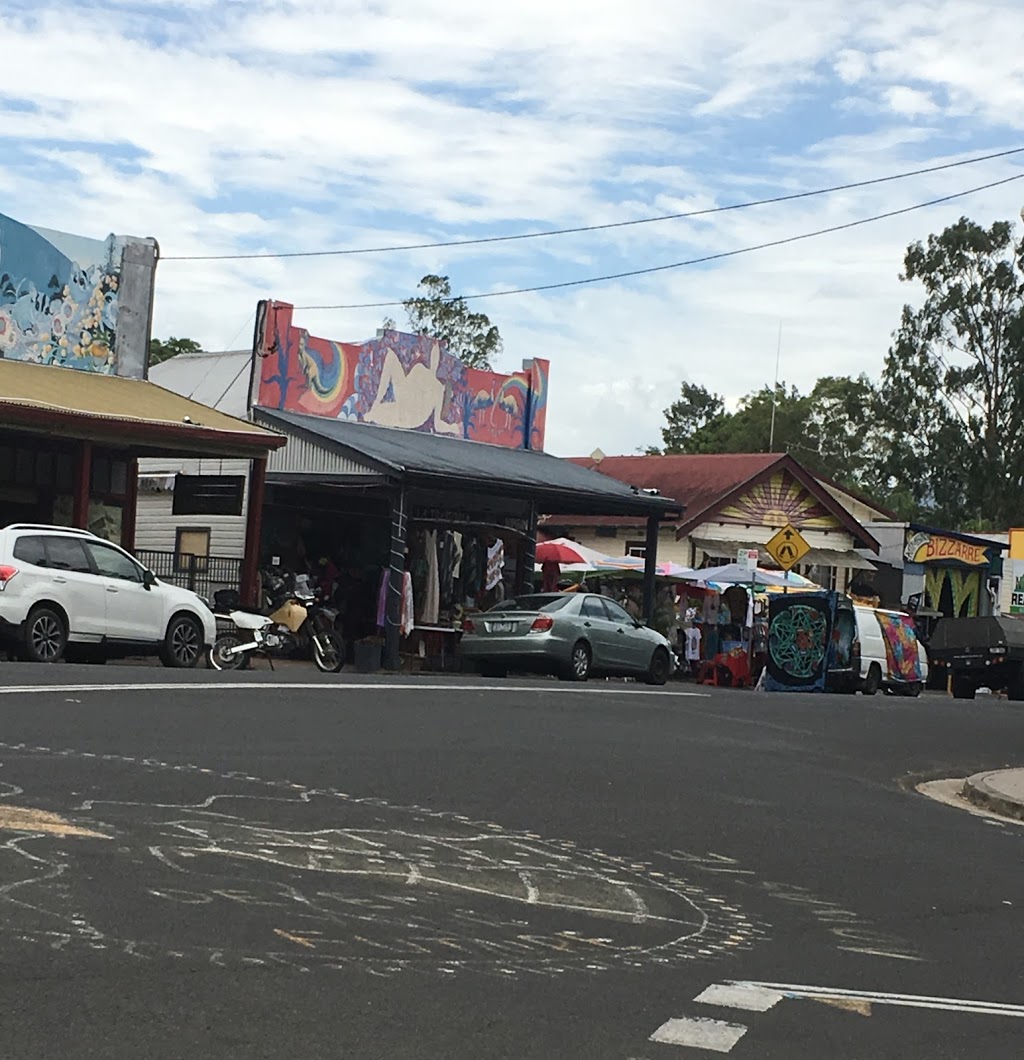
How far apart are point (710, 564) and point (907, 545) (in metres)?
8.04

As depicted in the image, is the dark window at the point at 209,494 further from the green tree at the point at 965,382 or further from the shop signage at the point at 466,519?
the green tree at the point at 965,382

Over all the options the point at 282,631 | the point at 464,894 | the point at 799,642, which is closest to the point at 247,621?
the point at 282,631

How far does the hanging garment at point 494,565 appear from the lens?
108 feet

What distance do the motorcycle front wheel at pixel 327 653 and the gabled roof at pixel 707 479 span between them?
19099 millimetres

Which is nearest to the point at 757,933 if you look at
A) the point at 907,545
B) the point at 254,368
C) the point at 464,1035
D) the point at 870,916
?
the point at 870,916

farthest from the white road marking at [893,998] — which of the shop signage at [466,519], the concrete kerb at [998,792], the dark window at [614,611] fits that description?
the shop signage at [466,519]

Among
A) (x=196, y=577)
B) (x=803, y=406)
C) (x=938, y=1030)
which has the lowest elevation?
(x=938, y=1030)

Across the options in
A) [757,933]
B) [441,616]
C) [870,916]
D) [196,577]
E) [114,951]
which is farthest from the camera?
[441,616]

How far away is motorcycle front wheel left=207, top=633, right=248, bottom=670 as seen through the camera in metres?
23.6

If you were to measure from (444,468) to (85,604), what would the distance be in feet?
30.3

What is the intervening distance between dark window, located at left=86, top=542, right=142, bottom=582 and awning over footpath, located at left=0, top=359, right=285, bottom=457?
9.06ft

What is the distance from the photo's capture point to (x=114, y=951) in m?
6.59

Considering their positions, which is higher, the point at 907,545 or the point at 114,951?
the point at 907,545

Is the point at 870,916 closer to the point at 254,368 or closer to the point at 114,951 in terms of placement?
the point at 114,951
